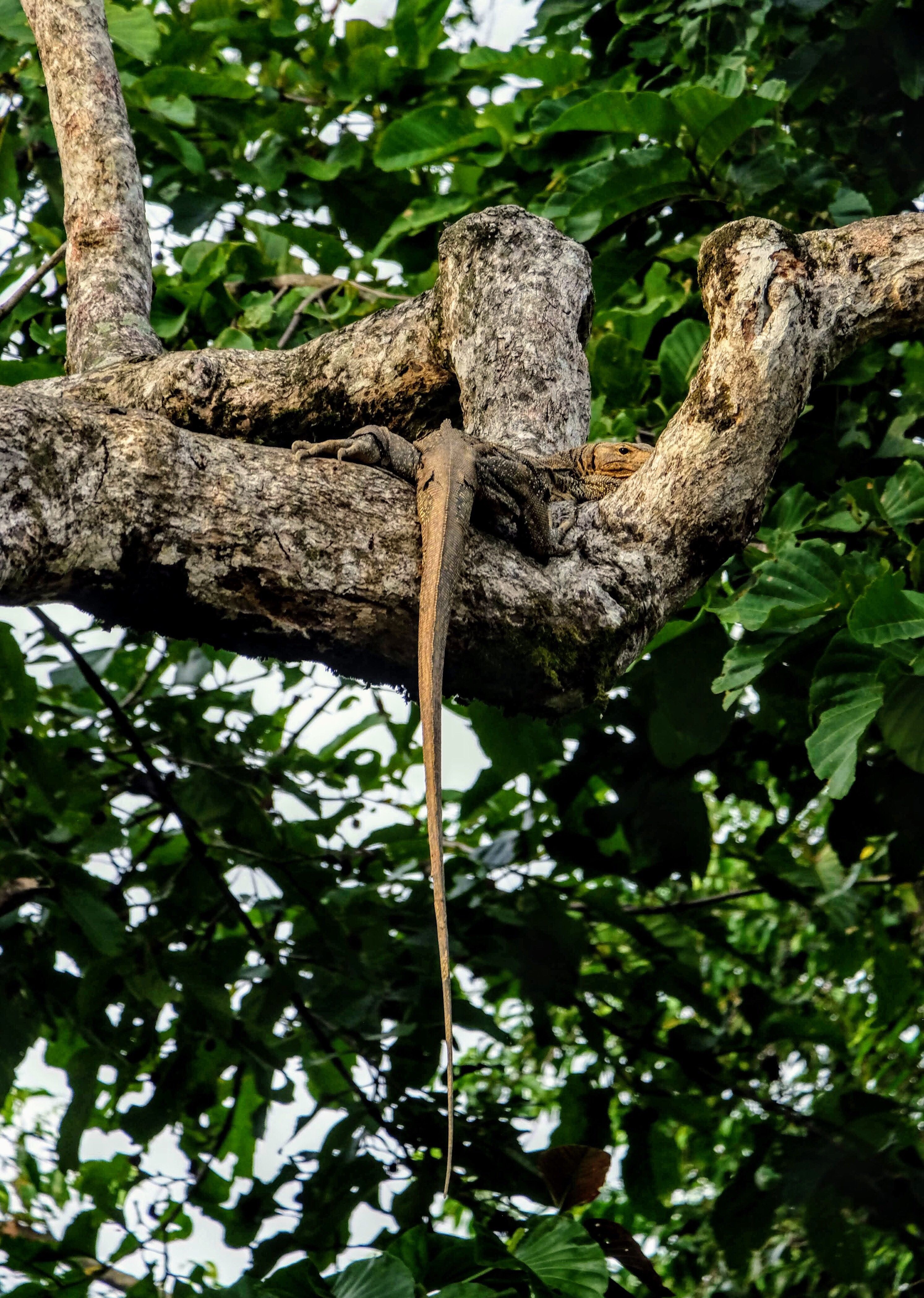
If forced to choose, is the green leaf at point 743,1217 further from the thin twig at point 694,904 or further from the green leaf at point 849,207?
the green leaf at point 849,207

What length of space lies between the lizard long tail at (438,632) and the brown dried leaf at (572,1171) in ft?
2.68

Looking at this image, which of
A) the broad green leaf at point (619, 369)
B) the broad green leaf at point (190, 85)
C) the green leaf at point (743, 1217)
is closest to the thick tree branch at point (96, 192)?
the broad green leaf at point (190, 85)

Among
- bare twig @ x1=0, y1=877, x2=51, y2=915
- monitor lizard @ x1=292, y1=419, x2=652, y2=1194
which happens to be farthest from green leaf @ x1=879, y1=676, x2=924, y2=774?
bare twig @ x1=0, y1=877, x2=51, y2=915

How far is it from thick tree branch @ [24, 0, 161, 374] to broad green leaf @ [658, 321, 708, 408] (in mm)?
1261

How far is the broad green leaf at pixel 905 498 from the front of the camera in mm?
2963

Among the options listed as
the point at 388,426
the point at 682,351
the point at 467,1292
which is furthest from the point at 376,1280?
the point at 682,351

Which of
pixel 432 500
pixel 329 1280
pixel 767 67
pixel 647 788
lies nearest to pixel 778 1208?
pixel 647 788

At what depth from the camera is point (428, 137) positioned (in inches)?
151

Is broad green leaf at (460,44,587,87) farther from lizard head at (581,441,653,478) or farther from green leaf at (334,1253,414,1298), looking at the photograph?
green leaf at (334,1253,414,1298)

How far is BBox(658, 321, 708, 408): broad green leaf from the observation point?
10.6ft

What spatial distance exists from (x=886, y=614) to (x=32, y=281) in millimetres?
2147

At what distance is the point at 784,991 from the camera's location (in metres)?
6.06

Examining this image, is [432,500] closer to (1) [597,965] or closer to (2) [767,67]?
(2) [767,67]

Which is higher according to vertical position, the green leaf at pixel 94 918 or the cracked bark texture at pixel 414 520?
the green leaf at pixel 94 918
